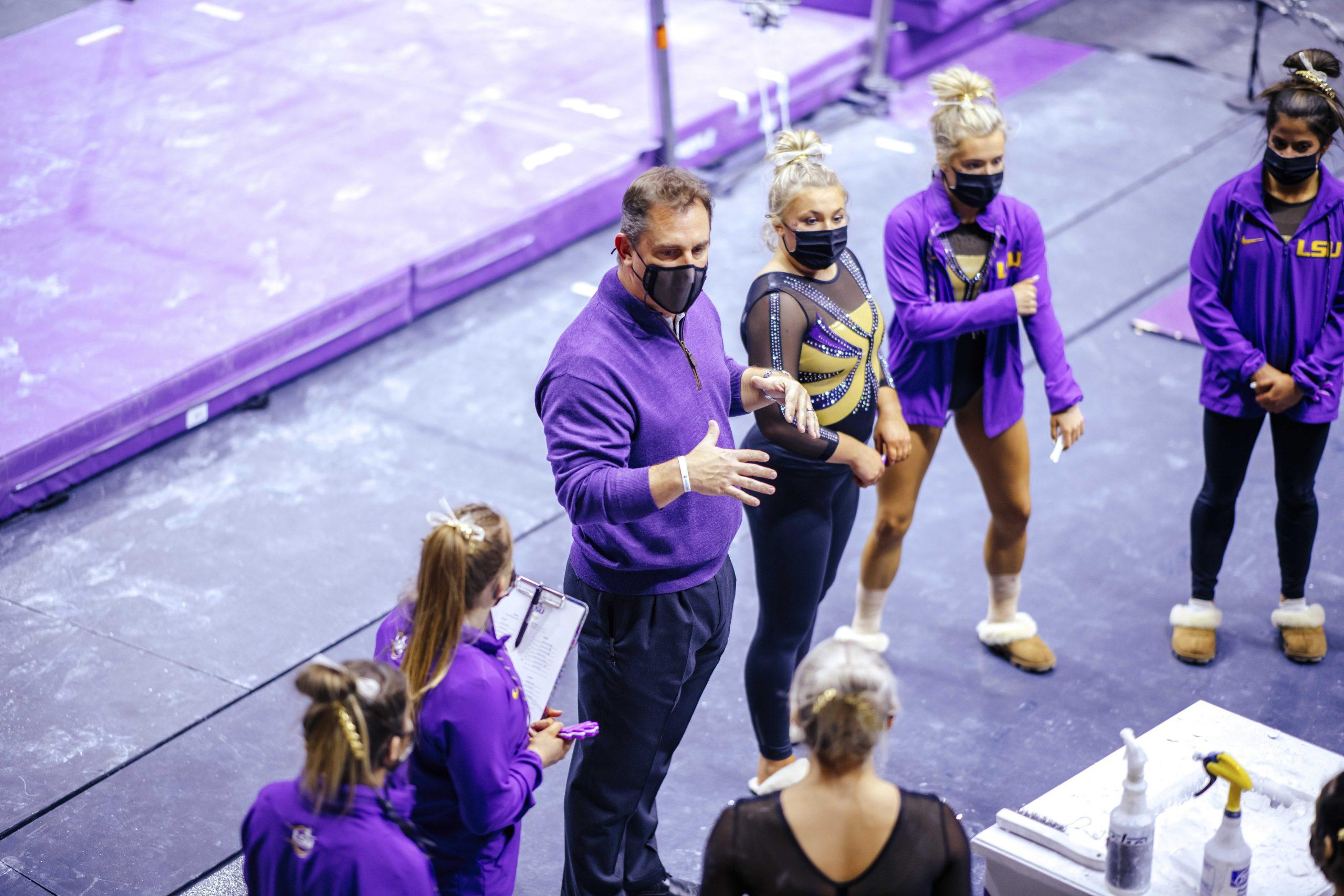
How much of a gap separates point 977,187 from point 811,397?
732 mm

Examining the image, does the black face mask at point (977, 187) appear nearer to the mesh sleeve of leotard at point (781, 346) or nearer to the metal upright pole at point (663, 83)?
the mesh sleeve of leotard at point (781, 346)

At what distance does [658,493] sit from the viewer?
253 centimetres

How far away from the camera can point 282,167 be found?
661cm

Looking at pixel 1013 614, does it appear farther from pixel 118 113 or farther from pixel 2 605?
pixel 118 113

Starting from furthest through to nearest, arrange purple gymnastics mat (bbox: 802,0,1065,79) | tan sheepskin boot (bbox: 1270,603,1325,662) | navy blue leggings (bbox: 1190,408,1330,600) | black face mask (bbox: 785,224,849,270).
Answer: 1. purple gymnastics mat (bbox: 802,0,1065,79)
2. tan sheepskin boot (bbox: 1270,603,1325,662)
3. navy blue leggings (bbox: 1190,408,1330,600)
4. black face mask (bbox: 785,224,849,270)

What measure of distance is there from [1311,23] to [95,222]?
22.7 ft

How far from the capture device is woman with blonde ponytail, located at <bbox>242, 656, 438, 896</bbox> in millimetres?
2055

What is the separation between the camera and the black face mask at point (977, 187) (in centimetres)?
355

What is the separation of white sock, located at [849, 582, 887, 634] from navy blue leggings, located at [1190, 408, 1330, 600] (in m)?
0.91

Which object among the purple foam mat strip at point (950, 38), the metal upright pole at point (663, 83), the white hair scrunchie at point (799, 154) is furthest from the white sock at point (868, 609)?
the purple foam mat strip at point (950, 38)

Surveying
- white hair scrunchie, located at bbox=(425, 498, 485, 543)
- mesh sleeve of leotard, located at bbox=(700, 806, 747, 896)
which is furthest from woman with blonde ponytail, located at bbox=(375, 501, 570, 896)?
mesh sleeve of leotard, located at bbox=(700, 806, 747, 896)

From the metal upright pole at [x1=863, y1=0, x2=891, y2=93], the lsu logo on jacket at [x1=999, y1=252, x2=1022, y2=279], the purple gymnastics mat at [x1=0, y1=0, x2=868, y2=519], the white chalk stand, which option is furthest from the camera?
the metal upright pole at [x1=863, y1=0, x2=891, y2=93]

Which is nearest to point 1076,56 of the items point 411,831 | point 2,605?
point 2,605

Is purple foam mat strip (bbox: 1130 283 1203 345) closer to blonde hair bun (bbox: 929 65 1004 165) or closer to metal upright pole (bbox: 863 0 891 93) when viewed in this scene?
blonde hair bun (bbox: 929 65 1004 165)
